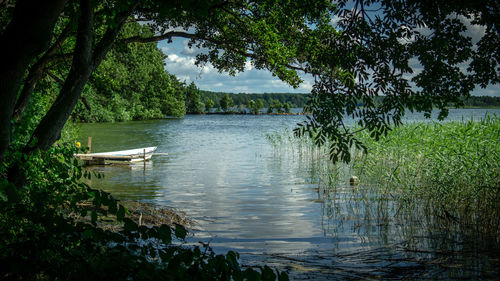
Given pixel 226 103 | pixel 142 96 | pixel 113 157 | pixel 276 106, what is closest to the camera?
pixel 113 157

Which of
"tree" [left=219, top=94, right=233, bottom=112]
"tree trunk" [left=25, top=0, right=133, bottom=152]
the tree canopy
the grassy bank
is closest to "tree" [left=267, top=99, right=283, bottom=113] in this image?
"tree" [left=219, top=94, right=233, bottom=112]

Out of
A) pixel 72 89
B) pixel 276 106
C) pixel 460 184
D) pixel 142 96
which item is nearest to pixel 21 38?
pixel 72 89

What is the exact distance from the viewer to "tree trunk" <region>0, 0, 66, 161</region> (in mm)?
3246

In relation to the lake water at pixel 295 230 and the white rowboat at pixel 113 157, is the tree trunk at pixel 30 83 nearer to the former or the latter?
the lake water at pixel 295 230

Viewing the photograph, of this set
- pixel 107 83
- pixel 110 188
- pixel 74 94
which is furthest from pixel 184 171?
pixel 74 94

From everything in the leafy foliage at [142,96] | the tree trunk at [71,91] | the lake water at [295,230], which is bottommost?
the lake water at [295,230]

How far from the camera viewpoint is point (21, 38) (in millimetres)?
3238

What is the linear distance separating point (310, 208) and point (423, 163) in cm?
315

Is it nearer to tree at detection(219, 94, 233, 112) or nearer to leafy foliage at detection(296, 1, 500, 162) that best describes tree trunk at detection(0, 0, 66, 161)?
leafy foliage at detection(296, 1, 500, 162)

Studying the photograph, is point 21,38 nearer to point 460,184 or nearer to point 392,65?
point 392,65

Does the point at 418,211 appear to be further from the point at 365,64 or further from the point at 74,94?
the point at 74,94

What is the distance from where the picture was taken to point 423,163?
10.5 meters

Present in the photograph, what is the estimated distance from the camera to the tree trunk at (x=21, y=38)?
325cm

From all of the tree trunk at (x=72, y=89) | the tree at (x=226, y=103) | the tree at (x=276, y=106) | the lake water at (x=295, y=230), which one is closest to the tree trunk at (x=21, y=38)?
the tree trunk at (x=72, y=89)
